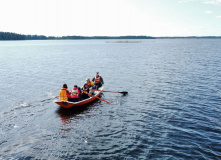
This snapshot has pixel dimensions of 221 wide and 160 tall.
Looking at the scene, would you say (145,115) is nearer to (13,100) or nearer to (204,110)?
(204,110)

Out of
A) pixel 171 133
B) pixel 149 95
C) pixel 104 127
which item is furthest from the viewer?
pixel 149 95

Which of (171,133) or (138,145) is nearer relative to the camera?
(138,145)

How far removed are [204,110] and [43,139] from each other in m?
13.5

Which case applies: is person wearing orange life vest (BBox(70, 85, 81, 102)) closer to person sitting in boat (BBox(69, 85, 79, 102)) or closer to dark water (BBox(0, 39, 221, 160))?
person sitting in boat (BBox(69, 85, 79, 102))

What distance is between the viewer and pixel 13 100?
65.4 ft

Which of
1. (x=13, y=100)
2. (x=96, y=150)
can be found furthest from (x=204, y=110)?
(x=13, y=100)

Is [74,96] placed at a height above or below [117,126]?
above

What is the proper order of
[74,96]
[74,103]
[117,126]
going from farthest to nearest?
1. [74,96]
2. [74,103]
3. [117,126]

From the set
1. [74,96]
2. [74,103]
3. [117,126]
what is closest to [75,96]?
[74,96]

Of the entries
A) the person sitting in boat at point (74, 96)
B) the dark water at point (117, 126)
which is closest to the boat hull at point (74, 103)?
the person sitting in boat at point (74, 96)

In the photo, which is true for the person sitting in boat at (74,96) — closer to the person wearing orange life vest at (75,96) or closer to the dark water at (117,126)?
the person wearing orange life vest at (75,96)

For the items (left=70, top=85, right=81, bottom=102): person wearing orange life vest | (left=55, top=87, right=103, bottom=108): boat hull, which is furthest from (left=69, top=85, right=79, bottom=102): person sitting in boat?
(left=55, top=87, right=103, bottom=108): boat hull

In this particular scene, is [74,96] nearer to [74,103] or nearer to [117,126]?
Answer: [74,103]

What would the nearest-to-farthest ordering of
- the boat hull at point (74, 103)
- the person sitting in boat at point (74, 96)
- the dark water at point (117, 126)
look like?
the dark water at point (117, 126) < the boat hull at point (74, 103) < the person sitting in boat at point (74, 96)
